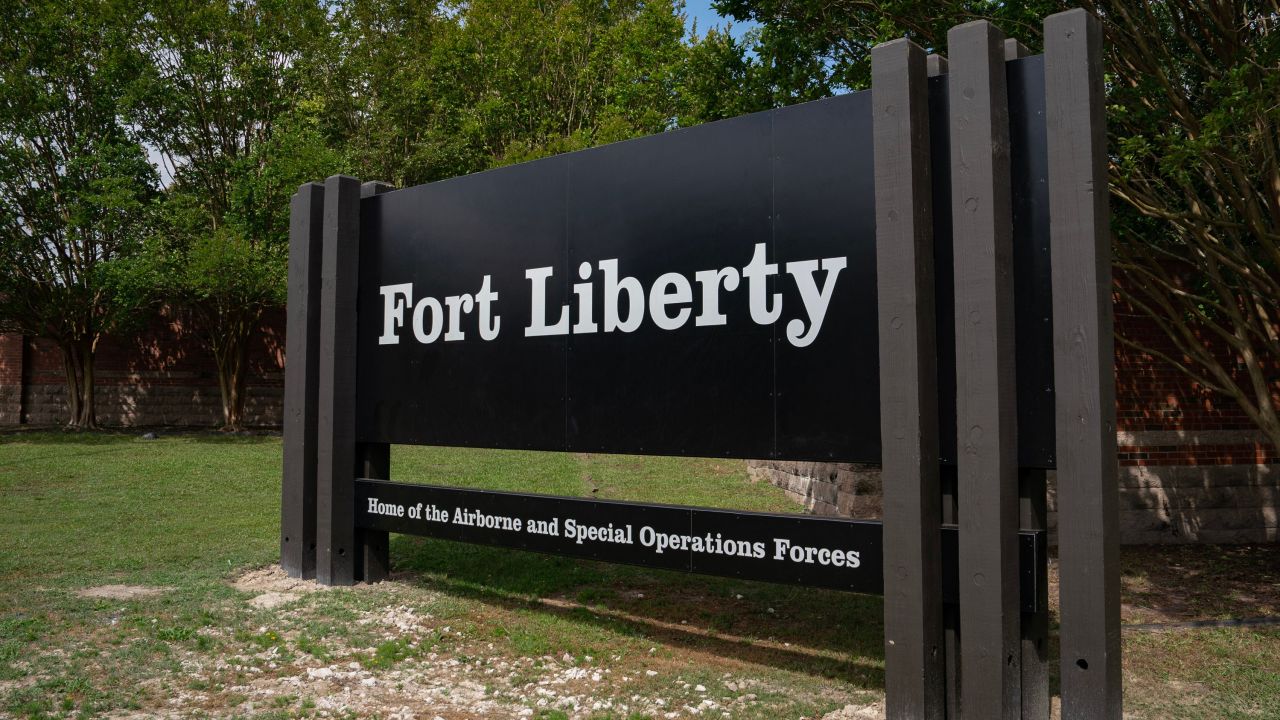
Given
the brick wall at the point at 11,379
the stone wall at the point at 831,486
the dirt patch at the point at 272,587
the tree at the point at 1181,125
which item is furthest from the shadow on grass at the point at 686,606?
the brick wall at the point at 11,379

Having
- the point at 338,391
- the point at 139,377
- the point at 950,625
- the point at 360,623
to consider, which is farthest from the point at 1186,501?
the point at 139,377

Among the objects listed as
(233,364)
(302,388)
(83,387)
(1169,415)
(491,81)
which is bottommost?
(1169,415)

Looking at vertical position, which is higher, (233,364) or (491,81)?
(491,81)

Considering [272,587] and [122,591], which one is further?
[272,587]

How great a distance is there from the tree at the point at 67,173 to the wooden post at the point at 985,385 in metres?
23.1

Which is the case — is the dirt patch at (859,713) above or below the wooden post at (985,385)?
below

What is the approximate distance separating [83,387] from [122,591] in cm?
2301

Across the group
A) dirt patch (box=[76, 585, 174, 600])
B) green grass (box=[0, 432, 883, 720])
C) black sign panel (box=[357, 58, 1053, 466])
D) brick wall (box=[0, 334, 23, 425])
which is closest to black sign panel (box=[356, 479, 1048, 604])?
black sign panel (box=[357, 58, 1053, 466])

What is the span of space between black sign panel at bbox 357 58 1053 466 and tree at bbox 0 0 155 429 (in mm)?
19019

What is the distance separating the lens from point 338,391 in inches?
306

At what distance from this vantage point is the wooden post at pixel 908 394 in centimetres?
452

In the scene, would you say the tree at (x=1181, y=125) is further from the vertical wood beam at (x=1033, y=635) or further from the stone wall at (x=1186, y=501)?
the vertical wood beam at (x=1033, y=635)

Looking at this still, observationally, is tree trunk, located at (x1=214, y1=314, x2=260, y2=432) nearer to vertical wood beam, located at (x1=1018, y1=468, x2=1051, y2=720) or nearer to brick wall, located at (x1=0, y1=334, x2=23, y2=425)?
brick wall, located at (x1=0, y1=334, x2=23, y2=425)

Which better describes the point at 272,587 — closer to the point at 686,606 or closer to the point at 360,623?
the point at 360,623
